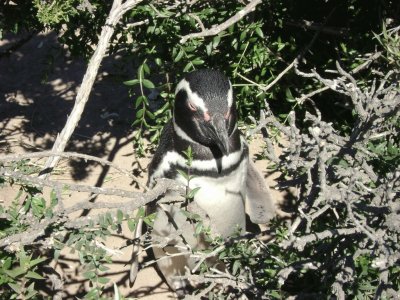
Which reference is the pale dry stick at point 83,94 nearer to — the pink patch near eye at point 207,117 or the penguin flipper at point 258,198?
the pink patch near eye at point 207,117

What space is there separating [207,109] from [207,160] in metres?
0.27

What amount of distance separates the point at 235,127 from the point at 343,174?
2.76 ft

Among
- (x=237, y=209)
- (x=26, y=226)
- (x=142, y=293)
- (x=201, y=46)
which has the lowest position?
(x=142, y=293)

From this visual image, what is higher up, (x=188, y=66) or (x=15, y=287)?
(x=188, y=66)

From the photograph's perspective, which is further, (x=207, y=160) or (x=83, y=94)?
A: (x=207, y=160)

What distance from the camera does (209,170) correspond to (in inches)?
104

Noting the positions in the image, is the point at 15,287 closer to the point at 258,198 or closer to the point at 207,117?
the point at 207,117

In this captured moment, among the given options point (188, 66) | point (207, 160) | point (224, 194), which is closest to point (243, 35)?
point (188, 66)

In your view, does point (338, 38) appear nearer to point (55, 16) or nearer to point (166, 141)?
point (166, 141)

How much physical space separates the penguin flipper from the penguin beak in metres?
0.56

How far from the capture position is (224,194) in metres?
2.70

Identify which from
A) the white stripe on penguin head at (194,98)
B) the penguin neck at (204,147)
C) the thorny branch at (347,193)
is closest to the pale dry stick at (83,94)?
the white stripe on penguin head at (194,98)

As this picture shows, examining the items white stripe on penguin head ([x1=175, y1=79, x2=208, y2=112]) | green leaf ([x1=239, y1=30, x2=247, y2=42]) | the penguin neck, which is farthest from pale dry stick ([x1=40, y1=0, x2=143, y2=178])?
green leaf ([x1=239, y1=30, x2=247, y2=42])

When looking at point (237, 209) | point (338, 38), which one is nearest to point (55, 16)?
point (237, 209)
